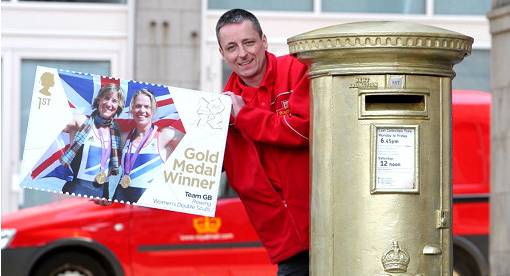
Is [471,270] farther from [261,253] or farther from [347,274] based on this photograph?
[347,274]

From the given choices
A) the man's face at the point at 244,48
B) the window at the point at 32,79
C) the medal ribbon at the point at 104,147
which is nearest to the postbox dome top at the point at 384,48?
the man's face at the point at 244,48

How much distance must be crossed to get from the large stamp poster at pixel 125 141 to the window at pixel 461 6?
13.0 metres

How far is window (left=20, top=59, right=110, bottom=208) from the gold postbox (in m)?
12.4

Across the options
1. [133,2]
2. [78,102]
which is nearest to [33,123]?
[78,102]

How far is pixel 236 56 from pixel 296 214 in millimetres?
702

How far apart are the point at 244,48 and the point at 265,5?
40.7 feet

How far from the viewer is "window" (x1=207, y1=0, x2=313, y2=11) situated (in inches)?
690

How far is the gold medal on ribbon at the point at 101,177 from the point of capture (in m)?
5.23

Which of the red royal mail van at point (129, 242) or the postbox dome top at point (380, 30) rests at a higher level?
the postbox dome top at point (380, 30)

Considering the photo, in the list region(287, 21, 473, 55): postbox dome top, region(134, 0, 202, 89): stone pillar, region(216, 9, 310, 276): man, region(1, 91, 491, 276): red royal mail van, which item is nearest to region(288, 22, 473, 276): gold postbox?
region(287, 21, 473, 55): postbox dome top

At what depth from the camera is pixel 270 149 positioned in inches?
209

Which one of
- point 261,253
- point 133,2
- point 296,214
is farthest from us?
point 133,2

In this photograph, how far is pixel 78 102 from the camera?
17.2 ft

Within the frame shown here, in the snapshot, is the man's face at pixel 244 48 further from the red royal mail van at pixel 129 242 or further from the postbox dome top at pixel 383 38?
the red royal mail van at pixel 129 242
